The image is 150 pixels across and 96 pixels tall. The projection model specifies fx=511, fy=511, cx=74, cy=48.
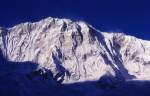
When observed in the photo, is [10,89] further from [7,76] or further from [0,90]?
[7,76]

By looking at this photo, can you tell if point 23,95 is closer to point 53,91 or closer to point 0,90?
point 0,90

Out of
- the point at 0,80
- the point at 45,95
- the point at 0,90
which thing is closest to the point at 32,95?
the point at 45,95

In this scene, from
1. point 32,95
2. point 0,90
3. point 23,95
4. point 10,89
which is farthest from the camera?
point 32,95

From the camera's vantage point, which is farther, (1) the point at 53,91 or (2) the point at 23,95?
(1) the point at 53,91

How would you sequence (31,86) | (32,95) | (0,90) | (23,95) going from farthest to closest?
(31,86), (32,95), (23,95), (0,90)


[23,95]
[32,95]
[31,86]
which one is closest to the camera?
[23,95]

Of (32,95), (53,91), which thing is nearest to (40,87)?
(53,91)

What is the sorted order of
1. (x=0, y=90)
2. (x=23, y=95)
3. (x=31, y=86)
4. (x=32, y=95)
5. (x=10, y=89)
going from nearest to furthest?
1. (x=0, y=90)
2. (x=10, y=89)
3. (x=23, y=95)
4. (x=32, y=95)
5. (x=31, y=86)

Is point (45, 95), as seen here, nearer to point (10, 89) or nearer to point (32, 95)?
point (32, 95)

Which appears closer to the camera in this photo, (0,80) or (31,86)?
(0,80)
